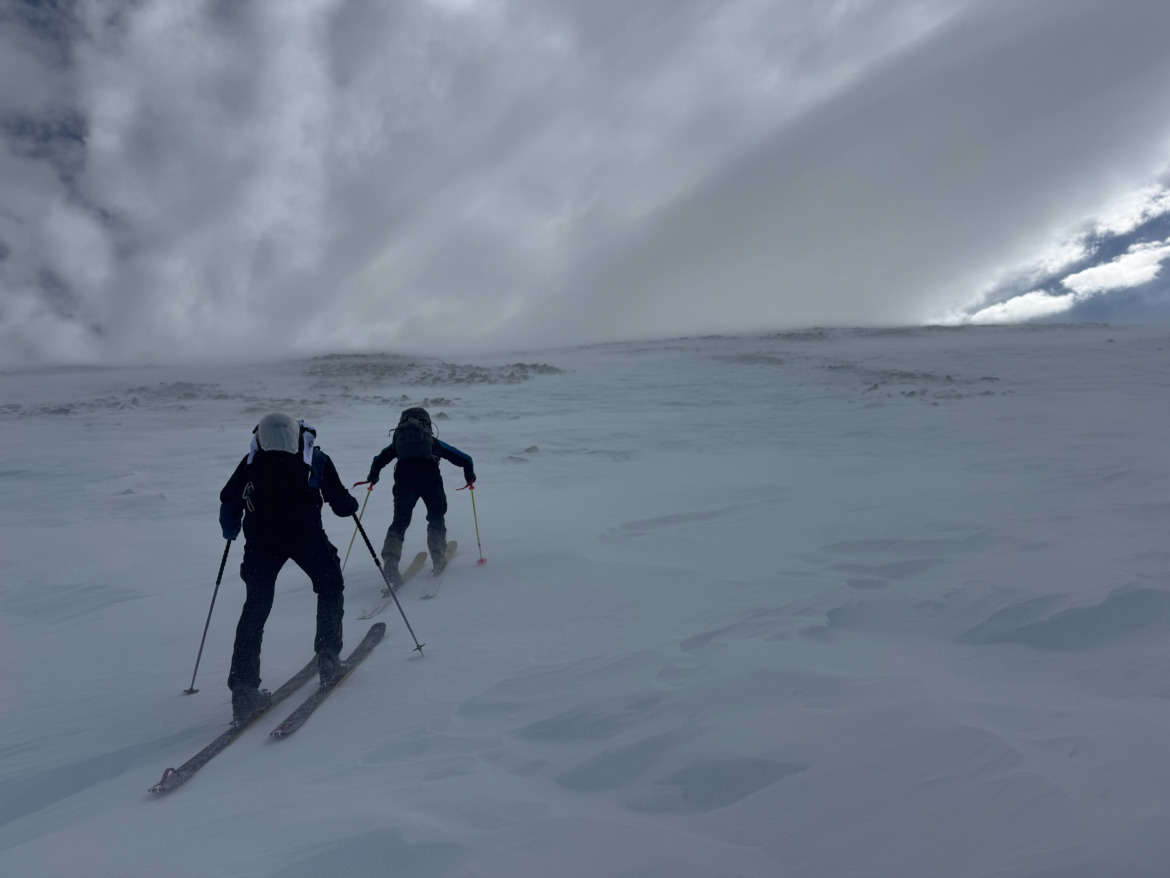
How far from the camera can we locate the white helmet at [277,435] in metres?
4.17

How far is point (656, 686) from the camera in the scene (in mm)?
3568

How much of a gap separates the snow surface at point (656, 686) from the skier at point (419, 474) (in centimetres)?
49

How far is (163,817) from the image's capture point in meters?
3.01

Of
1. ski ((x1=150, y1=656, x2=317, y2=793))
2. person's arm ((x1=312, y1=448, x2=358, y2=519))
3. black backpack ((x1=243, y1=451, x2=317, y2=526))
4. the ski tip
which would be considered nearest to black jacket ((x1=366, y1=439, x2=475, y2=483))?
person's arm ((x1=312, y1=448, x2=358, y2=519))

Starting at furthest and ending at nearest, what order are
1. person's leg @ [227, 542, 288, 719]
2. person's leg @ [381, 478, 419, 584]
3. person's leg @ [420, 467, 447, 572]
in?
person's leg @ [420, 467, 447, 572] < person's leg @ [381, 478, 419, 584] < person's leg @ [227, 542, 288, 719]

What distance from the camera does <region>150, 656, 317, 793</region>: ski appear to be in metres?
→ 3.29

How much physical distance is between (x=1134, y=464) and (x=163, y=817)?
1087 centimetres

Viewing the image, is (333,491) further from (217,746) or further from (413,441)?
(413,441)

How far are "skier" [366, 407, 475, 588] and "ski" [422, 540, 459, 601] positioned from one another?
0.05 meters

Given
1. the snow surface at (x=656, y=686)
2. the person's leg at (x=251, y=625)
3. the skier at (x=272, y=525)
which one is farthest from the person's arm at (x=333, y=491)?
the snow surface at (x=656, y=686)

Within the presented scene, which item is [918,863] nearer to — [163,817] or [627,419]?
[163,817]

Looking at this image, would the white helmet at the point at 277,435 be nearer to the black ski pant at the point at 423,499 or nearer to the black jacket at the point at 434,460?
the black jacket at the point at 434,460

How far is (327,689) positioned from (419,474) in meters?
3.10

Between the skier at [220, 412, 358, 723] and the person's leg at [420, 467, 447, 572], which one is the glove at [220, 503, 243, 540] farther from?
the person's leg at [420, 467, 447, 572]
